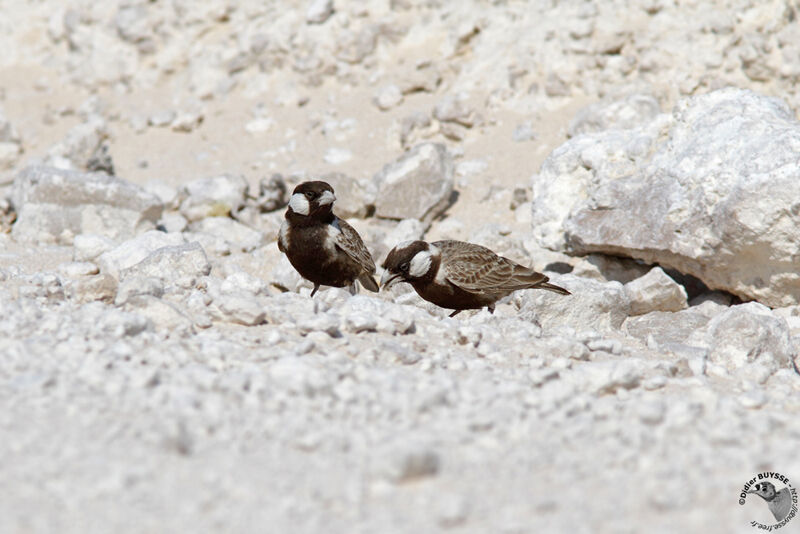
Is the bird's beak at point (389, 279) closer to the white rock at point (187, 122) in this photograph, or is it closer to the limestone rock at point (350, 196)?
the limestone rock at point (350, 196)

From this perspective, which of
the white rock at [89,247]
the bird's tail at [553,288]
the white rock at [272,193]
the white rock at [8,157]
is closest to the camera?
the bird's tail at [553,288]

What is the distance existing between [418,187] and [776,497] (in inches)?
255

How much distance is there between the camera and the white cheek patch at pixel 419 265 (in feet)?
21.0

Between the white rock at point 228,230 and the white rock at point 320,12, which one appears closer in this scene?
the white rock at point 228,230

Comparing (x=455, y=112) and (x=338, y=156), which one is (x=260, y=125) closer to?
(x=338, y=156)

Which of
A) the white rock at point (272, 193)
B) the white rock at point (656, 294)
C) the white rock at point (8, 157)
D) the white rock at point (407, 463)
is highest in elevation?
the white rock at point (407, 463)

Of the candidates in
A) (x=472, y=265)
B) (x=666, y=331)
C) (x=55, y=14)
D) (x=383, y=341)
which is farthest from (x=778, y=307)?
(x=55, y=14)

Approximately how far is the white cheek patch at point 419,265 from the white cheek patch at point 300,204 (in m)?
1.06

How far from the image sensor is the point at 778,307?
681 cm

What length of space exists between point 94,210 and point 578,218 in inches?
191

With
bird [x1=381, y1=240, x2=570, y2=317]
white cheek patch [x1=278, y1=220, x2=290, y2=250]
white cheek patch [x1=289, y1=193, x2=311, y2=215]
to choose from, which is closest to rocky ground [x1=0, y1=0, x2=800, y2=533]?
bird [x1=381, y1=240, x2=570, y2=317]

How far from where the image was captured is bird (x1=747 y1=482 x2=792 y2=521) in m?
2.96

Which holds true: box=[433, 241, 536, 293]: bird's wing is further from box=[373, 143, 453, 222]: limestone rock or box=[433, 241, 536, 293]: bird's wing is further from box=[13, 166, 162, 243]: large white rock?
box=[13, 166, 162, 243]: large white rock

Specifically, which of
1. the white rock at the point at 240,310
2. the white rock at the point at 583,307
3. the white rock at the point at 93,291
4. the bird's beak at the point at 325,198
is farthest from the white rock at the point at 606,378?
the bird's beak at the point at 325,198
